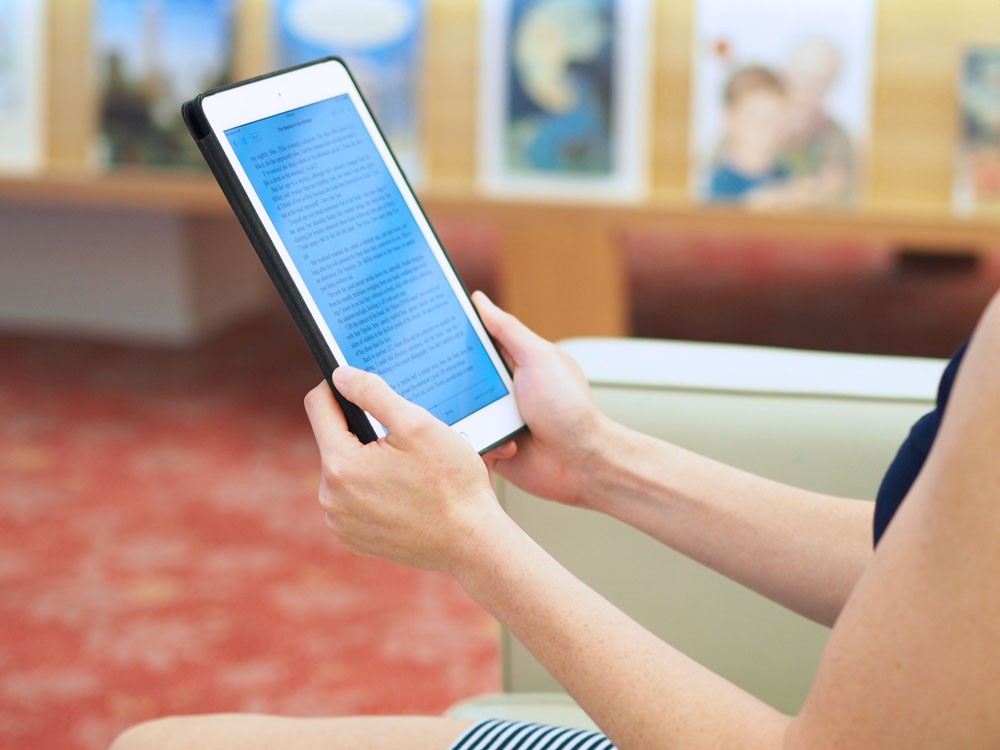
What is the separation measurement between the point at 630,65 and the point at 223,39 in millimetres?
796

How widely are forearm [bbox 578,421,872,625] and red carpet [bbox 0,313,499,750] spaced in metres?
0.80

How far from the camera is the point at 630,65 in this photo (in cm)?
229

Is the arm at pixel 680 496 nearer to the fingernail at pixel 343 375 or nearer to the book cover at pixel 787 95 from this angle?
the fingernail at pixel 343 375

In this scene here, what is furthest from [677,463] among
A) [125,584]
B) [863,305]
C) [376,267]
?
[863,305]

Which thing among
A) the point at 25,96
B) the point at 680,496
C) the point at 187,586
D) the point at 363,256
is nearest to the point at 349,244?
the point at 363,256

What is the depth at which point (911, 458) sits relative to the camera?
665 millimetres

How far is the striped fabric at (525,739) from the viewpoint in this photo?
2.52 ft

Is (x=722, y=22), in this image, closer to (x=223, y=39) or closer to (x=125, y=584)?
(x=223, y=39)

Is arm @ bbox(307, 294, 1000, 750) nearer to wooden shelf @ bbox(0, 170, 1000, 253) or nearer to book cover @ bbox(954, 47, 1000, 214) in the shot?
wooden shelf @ bbox(0, 170, 1000, 253)

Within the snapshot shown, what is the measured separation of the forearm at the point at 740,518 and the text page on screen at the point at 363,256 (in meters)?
0.11

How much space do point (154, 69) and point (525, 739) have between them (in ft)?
6.78

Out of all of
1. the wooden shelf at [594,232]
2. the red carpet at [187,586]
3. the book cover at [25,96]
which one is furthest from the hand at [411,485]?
the book cover at [25,96]

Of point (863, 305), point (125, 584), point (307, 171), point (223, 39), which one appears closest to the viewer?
point (307, 171)

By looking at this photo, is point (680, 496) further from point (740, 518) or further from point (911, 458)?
point (911, 458)
